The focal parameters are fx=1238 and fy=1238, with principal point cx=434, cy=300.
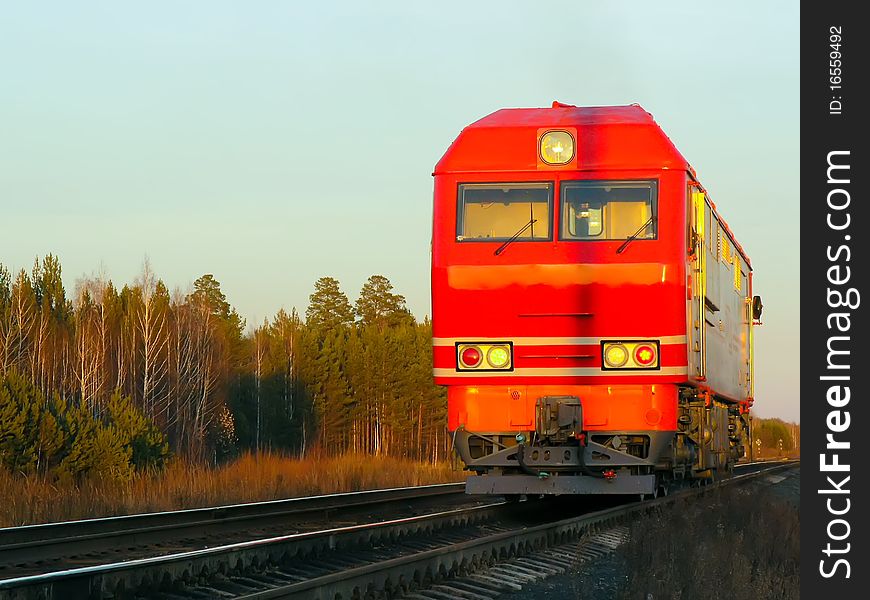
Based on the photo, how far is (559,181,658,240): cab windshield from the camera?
13.7m

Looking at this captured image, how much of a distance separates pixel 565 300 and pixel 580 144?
1.80m

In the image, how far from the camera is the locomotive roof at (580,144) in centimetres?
1377

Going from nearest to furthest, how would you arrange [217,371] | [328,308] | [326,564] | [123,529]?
[326,564] → [123,529] → [217,371] → [328,308]

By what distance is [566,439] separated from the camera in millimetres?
13367

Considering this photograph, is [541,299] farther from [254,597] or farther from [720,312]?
[254,597]

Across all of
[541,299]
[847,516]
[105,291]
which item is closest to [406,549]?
[541,299]

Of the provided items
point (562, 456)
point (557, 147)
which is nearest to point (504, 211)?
point (557, 147)

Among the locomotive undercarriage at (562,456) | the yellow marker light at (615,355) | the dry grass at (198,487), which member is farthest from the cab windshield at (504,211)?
the dry grass at (198,487)

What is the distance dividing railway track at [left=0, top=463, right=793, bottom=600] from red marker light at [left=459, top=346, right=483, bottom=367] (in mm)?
1621

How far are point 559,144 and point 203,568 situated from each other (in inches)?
281

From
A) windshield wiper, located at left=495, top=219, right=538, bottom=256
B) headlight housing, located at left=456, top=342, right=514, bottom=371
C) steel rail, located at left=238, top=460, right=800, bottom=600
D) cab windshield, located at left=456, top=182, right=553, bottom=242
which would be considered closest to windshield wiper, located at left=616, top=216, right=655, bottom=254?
cab windshield, located at left=456, top=182, right=553, bottom=242

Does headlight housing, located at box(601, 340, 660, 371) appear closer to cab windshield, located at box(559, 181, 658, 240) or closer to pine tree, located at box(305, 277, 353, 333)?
cab windshield, located at box(559, 181, 658, 240)

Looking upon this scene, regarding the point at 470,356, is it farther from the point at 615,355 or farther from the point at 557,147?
the point at 557,147

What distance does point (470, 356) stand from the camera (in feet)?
44.8
